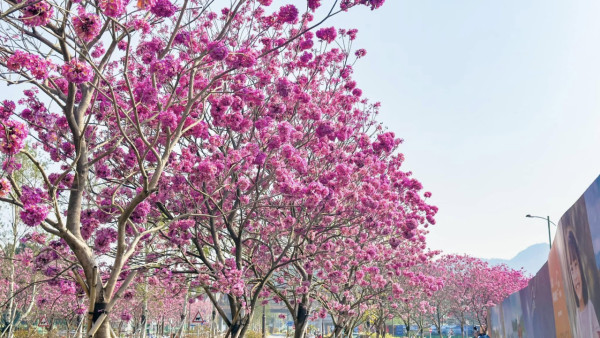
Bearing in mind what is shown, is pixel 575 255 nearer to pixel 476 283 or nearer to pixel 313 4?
pixel 313 4

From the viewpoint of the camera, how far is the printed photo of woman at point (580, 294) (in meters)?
6.53

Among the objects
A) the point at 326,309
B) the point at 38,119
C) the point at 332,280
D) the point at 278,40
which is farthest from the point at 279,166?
the point at 326,309

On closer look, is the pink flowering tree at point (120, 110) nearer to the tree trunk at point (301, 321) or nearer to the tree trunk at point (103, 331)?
the tree trunk at point (103, 331)

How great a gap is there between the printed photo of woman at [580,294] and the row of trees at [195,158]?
163 inches

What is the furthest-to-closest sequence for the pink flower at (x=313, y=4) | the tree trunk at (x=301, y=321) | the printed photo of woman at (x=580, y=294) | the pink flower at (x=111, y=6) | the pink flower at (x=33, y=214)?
the tree trunk at (x=301, y=321) → the pink flower at (x=313, y=4) → the printed photo of woman at (x=580, y=294) → the pink flower at (x=33, y=214) → the pink flower at (x=111, y=6)

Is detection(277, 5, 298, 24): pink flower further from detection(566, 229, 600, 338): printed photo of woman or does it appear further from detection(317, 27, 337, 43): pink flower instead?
detection(566, 229, 600, 338): printed photo of woman

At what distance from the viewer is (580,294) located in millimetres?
7223

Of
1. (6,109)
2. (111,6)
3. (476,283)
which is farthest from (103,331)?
(476,283)

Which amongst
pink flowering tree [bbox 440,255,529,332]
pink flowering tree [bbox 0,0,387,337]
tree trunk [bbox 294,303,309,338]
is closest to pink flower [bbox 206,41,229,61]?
pink flowering tree [bbox 0,0,387,337]

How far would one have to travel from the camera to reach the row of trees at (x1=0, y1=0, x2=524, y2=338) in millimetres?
6133

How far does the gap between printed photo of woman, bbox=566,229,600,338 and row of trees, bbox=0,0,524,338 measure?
13.6ft

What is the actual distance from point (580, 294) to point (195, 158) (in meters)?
6.81

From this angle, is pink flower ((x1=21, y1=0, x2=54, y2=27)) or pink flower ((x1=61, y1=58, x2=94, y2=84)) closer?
pink flower ((x1=21, y1=0, x2=54, y2=27))

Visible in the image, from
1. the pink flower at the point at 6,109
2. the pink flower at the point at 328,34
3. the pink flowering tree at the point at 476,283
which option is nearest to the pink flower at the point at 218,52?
the pink flower at the point at 6,109
